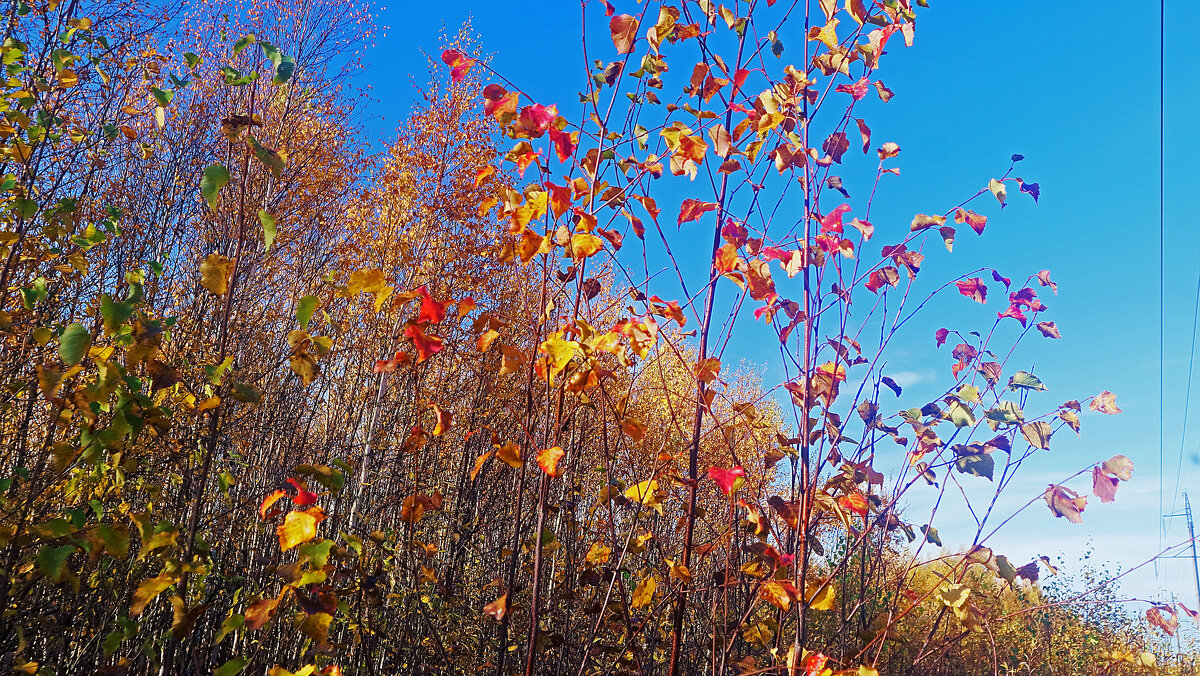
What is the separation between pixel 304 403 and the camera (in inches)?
235

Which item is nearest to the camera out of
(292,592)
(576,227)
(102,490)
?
(292,592)

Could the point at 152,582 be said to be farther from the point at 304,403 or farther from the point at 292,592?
the point at 304,403

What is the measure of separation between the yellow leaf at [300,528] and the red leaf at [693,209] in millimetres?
1005

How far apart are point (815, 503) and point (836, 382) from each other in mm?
280

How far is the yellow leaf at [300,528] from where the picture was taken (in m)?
1.20

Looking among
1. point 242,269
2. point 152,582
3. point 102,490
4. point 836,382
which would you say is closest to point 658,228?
point 836,382

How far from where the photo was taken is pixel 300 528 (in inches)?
48.1

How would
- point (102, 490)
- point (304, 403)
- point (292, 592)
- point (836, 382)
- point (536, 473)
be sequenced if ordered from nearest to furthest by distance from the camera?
point (292, 592)
point (836, 382)
point (102, 490)
point (536, 473)
point (304, 403)

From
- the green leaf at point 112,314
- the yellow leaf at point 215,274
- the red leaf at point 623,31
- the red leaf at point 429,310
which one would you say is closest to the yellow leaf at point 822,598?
the red leaf at point 429,310

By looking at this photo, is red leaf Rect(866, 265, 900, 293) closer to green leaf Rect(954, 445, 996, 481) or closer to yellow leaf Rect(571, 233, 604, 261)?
green leaf Rect(954, 445, 996, 481)

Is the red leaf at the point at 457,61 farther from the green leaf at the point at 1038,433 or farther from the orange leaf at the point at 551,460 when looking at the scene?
the green leaf at the point at 1038,433

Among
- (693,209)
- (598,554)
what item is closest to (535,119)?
(693,209)

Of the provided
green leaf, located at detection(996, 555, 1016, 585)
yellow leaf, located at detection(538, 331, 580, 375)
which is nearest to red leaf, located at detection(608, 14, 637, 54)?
yellow leaf, located at detection(538, 331, 580, 375)

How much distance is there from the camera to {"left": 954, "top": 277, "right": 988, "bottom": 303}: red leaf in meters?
1.71
